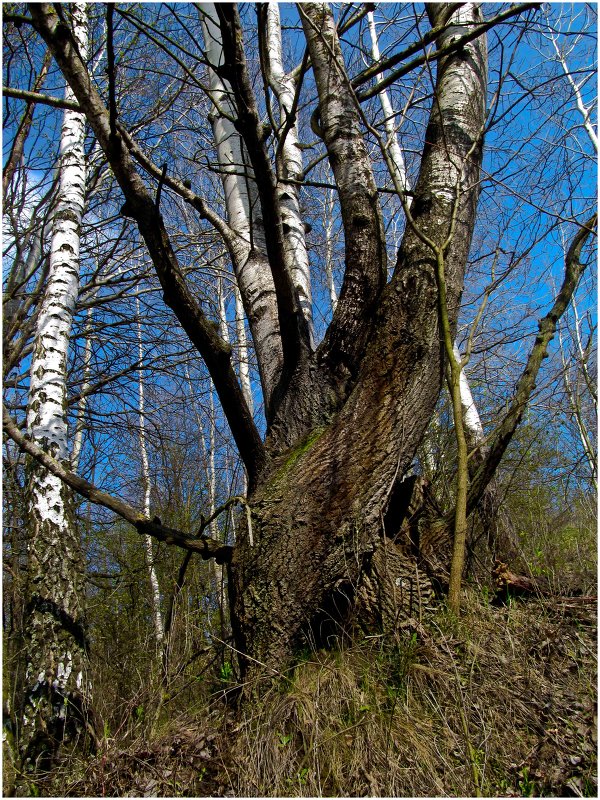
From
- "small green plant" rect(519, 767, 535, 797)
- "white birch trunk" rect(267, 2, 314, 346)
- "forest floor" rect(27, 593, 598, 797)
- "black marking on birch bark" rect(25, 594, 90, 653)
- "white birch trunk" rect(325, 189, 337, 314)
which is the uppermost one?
"white birch trunk" rect(325, 189, 337, 314)

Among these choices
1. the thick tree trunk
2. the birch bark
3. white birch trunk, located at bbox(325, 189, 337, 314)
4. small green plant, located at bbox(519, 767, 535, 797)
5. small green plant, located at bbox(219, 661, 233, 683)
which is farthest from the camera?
white birch trunk, located at bbox(325, 189, 337, 314)

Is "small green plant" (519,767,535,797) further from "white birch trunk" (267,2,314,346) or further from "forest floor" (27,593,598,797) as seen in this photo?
"white birch trunk" (267,2,314,346)

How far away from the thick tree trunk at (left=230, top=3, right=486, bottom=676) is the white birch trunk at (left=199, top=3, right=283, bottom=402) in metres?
0.39

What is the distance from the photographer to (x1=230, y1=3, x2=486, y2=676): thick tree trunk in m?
1.96

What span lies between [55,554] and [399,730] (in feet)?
6.66

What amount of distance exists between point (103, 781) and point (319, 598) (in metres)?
0.91

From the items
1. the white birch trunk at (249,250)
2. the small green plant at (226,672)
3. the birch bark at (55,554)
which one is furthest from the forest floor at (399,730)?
the white birch trunk at (249,250)

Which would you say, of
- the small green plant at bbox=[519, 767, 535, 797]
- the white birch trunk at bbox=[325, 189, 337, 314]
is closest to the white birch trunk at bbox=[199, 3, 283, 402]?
the small green plant at bbox=[519, 767, 535, 797]

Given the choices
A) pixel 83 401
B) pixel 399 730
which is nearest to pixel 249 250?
pixel 399 730

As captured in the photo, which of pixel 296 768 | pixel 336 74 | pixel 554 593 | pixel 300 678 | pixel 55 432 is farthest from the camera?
pixel 55 432

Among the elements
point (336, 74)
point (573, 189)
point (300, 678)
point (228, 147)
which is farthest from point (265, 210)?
point (573, 189)

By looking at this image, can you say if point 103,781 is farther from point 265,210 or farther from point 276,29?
point 276,29

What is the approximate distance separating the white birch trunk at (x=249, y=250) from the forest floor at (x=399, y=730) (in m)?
1.30

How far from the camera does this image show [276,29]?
3734mm
